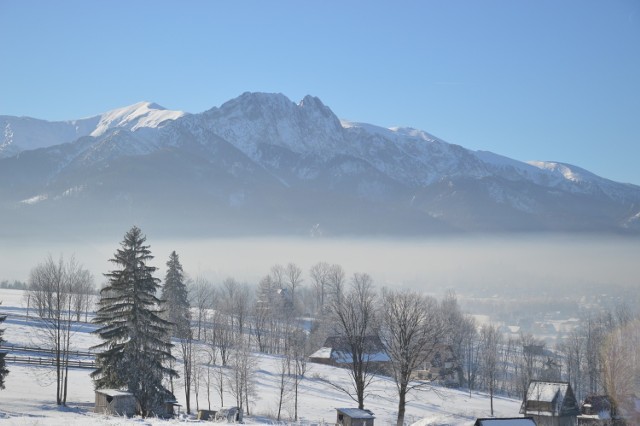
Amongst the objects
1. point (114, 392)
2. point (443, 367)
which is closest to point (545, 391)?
point (443, 367)

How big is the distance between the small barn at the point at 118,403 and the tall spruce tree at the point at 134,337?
0.51m

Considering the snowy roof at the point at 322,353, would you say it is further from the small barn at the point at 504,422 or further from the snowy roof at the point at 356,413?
the small barn at the point at 504,422

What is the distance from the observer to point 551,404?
73.5 meters

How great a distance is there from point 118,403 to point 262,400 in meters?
23.1

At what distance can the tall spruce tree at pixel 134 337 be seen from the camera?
151 ft

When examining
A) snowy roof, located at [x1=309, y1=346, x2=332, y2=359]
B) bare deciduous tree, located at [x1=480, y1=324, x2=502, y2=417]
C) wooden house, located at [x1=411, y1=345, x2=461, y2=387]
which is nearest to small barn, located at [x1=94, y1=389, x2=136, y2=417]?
bare deciduous tree, located at [x1=480, y1=324, x2=502, y2=417]

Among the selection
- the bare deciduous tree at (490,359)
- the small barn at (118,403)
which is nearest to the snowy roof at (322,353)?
the bare deciduous tree at (490,359)

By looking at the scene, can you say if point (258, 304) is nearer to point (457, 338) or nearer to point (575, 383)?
point (457, 338)

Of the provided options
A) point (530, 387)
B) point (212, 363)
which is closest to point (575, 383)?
point (530, 387)

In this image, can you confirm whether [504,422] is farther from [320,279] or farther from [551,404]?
[320,279]

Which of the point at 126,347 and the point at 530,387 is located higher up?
the point at 126,347

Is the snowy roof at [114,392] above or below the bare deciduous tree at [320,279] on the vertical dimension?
below

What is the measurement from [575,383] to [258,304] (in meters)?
54.6

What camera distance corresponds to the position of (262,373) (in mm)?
80562
